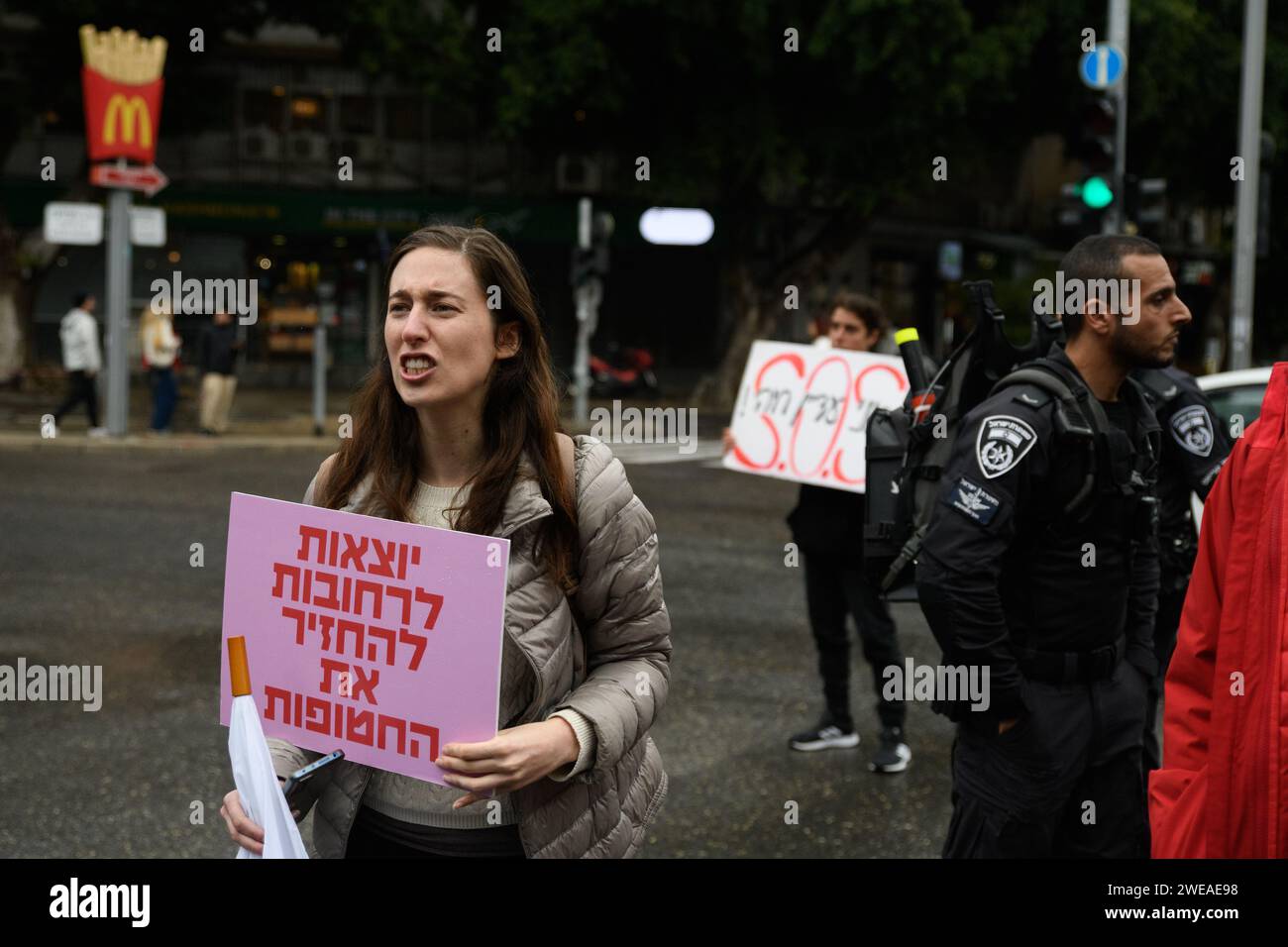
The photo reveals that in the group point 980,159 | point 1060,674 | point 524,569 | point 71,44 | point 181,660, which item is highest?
point 71,44

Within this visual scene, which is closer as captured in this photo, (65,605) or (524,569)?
(524,569)

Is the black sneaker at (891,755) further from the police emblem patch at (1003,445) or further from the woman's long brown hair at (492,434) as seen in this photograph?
the woman's long brown hair at (492,434)

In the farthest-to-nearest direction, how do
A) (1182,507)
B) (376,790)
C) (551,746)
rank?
1. (1182,507)
2. (376,790)
3. (551,746)

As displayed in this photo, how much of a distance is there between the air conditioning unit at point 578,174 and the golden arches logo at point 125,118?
1612 cm

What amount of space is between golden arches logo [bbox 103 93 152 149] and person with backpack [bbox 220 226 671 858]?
1834cm

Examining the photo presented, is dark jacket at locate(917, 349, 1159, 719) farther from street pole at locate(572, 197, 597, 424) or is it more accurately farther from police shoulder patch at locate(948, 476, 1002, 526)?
street pole at locate(572, 197, 597, 424)

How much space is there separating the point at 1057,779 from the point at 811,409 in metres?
3.70

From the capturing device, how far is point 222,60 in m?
34.8

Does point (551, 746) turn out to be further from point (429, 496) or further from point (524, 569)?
point (429, 496)

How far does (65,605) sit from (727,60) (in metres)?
20.3

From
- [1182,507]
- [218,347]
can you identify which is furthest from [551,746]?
[218,347]

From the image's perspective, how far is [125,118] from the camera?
1959 centimetres

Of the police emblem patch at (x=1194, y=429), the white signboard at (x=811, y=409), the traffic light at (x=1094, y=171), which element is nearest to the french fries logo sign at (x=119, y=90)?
the traffic light at (x=1094, y=171)
